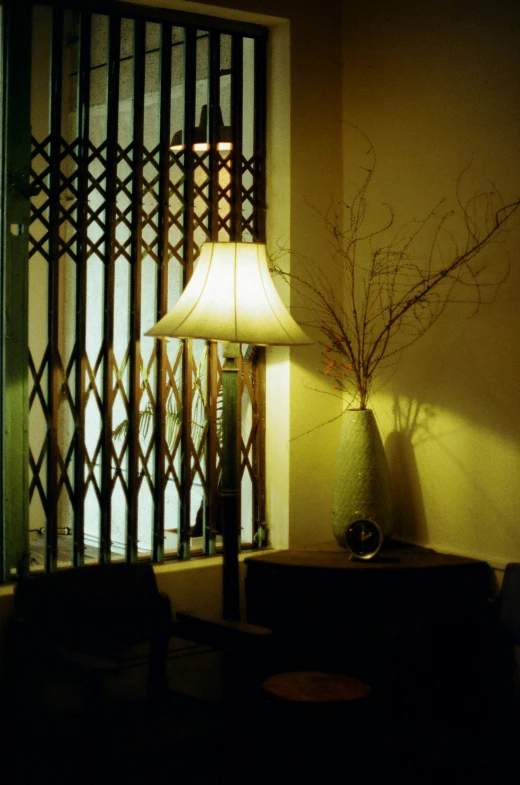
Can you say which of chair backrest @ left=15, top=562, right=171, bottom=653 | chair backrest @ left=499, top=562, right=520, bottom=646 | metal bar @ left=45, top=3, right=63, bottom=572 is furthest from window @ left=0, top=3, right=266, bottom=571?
chair backrest @ left=499, top=562, right=520, bottom=646

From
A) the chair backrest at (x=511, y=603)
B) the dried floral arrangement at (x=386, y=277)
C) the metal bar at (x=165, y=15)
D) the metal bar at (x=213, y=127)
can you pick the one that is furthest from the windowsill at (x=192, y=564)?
the metal bar at (x=165, y=15)

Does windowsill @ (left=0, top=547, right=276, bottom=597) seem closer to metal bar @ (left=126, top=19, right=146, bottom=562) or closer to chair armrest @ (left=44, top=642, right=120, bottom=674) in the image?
metal bar @ (left=126, top=19, right=146, bottom=562)

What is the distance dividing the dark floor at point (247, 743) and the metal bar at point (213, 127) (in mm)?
1786

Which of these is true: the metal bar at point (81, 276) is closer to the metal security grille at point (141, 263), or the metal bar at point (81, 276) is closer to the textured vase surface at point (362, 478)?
the metal security grille at point (141, 263)

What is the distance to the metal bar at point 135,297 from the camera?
131 inches

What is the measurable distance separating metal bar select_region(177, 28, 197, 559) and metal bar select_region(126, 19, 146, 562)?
0.19 m

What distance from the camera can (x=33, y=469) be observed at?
315 cm

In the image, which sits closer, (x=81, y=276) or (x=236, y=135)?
(x=81, y=276)

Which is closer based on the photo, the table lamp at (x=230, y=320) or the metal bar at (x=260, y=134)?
the table lamp at (x=230, y=320)

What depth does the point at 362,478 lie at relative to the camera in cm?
329

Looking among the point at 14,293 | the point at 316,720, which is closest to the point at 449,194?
the point at 14,293

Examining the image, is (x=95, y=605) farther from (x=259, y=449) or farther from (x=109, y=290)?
(x=109, y=290)

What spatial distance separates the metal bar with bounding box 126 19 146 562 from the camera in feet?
10.9

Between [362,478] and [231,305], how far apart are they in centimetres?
87
